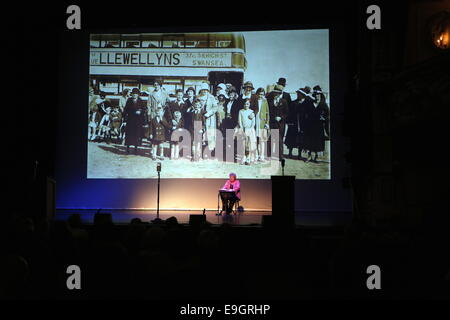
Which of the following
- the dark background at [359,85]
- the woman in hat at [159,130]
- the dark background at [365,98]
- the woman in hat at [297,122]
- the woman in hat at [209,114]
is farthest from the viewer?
the woman in hat at [159,130]

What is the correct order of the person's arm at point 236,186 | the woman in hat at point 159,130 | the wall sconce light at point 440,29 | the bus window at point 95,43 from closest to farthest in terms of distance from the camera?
1. the wall sconce light at point 440,29
2. the person's arm at point 236,186
3. the woman in hat at point 159,130
4. the bus window at point 95,43

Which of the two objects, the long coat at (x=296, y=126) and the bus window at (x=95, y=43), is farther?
the bus window at (x=95, y=43)

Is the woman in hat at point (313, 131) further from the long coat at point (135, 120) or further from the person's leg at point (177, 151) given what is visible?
the long coat at point (135, 120)

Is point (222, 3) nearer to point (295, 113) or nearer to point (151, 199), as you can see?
point (295, 113)

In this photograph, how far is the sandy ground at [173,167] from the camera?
29.7 ft

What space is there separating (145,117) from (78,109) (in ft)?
5.54

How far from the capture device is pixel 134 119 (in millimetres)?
9320

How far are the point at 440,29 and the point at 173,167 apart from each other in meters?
5.70

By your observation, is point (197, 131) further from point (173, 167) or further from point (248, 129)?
point (248, 129)

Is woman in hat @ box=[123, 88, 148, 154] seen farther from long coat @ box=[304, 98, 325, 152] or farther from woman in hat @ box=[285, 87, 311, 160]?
long coat @ box=[304, 98, 325, 152]

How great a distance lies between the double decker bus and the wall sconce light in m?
3.86

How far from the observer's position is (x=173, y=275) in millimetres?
2414

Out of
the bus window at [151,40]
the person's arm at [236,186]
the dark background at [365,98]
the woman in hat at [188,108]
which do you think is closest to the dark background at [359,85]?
the dark background at [365,98]

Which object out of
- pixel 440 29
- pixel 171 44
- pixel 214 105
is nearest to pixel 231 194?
pixel 214 105
